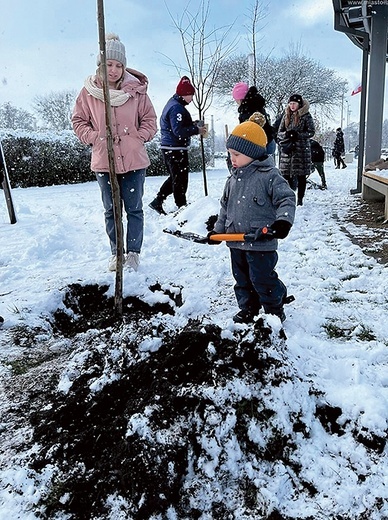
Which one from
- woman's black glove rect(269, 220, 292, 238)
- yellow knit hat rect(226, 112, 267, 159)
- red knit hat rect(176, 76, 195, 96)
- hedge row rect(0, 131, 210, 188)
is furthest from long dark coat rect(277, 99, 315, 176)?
hedge row rect(0, 131, 210, 188)

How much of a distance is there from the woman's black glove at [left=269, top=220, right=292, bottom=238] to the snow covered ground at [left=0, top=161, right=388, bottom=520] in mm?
483

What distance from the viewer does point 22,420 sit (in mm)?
1732

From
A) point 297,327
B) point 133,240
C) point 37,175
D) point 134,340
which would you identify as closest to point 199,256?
point 133,240

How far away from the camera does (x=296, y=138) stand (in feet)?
21.5

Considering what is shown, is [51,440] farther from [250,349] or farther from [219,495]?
[250,349]

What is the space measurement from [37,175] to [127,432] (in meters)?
12.1

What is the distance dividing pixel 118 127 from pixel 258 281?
1823 millimetres

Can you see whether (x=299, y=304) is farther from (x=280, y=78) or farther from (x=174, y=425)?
(x=280, y=78)

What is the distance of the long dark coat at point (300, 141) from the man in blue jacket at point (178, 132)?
1490 mm

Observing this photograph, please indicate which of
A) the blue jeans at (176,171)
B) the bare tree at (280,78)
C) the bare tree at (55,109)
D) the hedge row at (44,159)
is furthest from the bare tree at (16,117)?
the blue jeans at (176,171)

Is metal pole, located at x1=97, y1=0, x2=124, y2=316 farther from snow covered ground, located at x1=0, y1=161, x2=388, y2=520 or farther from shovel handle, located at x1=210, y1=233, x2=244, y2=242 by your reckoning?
shovel handle, located at x1=210, y1=233, x2=244, y2=242

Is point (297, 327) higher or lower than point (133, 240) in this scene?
lower

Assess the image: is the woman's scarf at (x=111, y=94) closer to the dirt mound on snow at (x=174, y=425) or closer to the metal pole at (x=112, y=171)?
the metal pole at (x=112, y=171)

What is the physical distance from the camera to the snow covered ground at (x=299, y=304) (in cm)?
143
